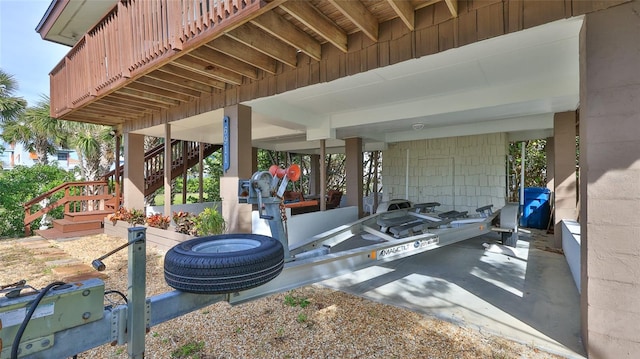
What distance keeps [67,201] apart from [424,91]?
30.4 ft

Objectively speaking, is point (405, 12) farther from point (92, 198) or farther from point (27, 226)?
point (27, 226)

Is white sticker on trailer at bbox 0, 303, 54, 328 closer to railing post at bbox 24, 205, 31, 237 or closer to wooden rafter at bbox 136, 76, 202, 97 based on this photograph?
wooden rafter at bbox 136, 76, 202, 97

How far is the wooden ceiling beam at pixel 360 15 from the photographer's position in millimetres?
2541

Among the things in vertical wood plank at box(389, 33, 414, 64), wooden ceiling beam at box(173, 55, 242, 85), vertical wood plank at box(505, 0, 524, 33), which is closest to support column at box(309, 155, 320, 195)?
wooden ceiling beam at box(173, 55, 242, 85)

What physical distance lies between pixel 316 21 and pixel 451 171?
6.73m

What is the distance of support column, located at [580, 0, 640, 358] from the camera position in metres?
2.04

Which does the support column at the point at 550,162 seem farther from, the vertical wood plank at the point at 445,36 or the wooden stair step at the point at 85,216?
the wooden stair step at the point at 85,216

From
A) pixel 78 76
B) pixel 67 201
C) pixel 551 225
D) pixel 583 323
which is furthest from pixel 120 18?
pixel 551 225

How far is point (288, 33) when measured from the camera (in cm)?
312

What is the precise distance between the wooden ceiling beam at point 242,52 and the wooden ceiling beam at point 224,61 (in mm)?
267

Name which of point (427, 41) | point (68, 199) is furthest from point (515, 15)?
point (68, 199)

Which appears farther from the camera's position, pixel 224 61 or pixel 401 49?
pixel 224 61

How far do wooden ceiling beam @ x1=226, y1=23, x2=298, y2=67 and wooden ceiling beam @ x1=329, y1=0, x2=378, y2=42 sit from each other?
1.14 meters

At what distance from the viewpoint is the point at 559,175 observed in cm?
532
